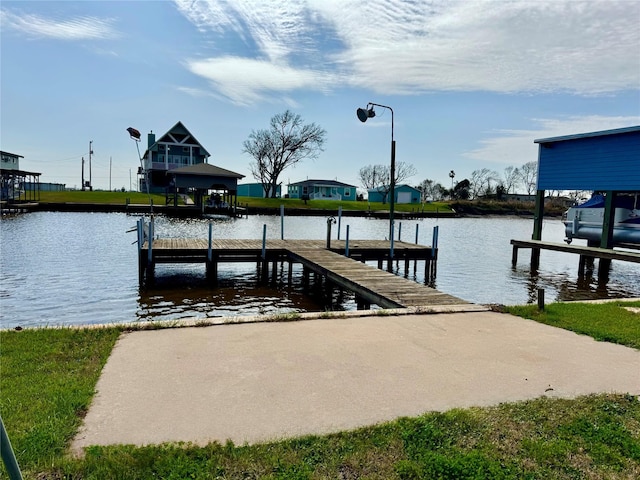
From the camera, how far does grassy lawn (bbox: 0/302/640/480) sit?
2.96 m

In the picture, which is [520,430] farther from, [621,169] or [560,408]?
[621,169]

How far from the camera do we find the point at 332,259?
14547 millimetres

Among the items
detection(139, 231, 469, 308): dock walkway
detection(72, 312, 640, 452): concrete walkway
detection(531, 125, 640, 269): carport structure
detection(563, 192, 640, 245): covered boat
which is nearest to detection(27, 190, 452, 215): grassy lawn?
detection(563, 192, 640, 245): covered boat

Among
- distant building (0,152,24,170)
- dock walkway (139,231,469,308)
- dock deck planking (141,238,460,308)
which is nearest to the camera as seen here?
dock deck planking (141,238,460,308)

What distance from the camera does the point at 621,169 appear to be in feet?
53.2

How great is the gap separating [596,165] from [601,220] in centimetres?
676

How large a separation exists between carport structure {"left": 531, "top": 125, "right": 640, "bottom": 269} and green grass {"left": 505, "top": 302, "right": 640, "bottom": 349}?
9.02m

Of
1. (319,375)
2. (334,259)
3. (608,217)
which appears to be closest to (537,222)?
(608,217)

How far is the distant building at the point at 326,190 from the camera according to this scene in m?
87.0

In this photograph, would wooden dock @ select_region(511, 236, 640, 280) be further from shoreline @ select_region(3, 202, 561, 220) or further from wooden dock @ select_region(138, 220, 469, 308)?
shoreline @ select_region(3, 202, 561, 220)

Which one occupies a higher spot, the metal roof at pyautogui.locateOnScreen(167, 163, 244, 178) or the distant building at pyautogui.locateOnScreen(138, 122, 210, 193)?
the distant building at pyautogui.locateOnScreen(138, 122, 210, 193)

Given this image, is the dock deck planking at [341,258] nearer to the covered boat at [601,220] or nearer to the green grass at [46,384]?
the green grass at [46,384]

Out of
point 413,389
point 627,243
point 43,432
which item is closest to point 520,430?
point 413,389

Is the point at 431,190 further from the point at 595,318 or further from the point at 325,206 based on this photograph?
the point at 595,318
